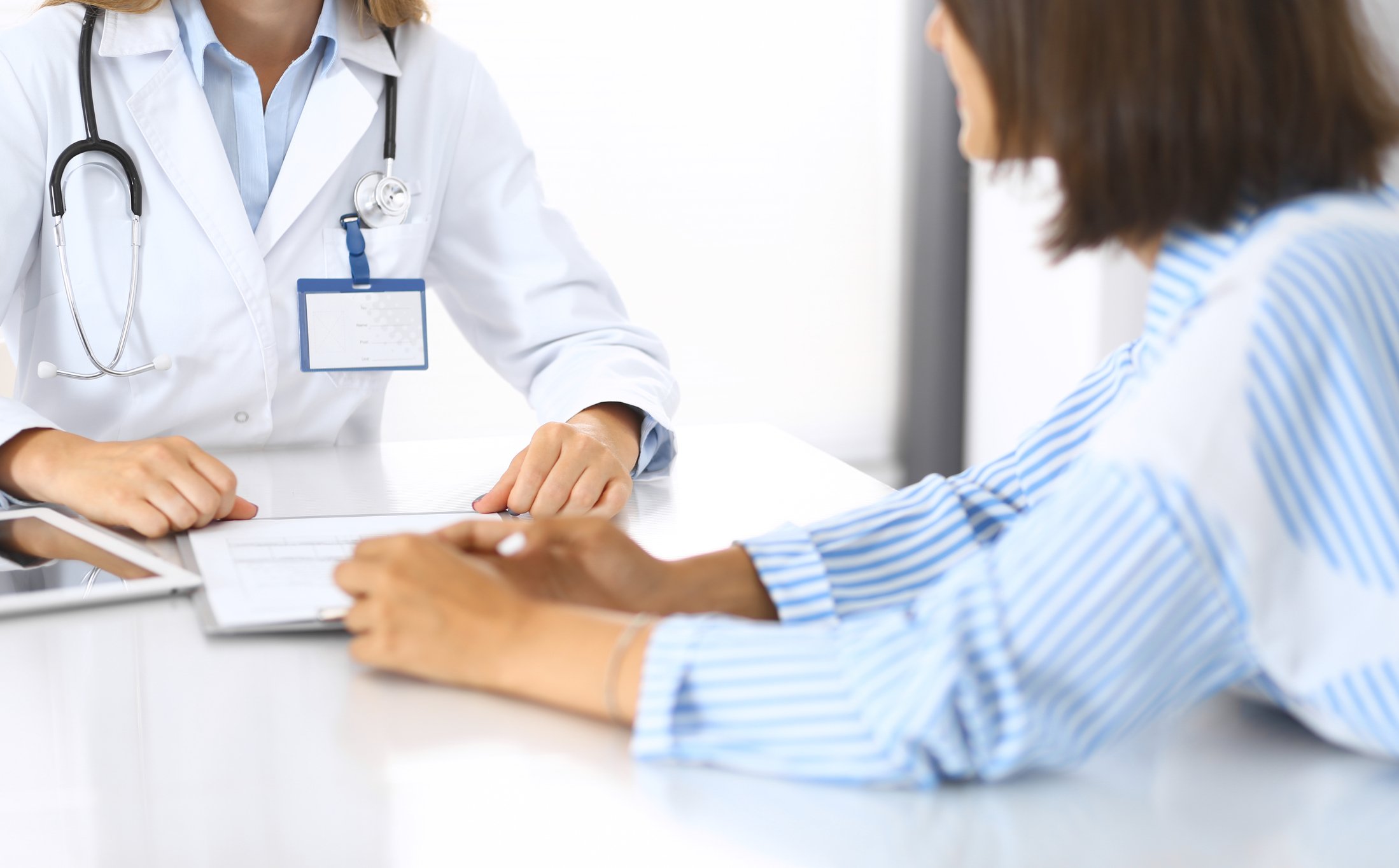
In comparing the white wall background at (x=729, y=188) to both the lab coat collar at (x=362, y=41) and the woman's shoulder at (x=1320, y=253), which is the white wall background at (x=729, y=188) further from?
the woman's shoulder at (x=1320, y=253)

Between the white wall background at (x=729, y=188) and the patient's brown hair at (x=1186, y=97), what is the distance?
2246 millimetres

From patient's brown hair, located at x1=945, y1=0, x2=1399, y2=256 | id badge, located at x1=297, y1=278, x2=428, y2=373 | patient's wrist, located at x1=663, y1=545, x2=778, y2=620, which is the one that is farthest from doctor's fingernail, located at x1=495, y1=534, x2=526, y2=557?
id badge, located at x1=297, y1=278, x2=428, y2=373

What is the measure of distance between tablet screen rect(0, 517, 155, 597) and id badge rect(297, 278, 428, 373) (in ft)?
1.37

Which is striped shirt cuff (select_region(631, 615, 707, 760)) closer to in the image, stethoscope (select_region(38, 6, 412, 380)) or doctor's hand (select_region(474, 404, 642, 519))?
doctor's hand (select_region(474, 404, 642, 519))

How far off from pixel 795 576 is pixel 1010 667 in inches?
10.5

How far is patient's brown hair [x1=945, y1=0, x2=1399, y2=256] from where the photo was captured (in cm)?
63

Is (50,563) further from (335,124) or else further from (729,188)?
(729,188)

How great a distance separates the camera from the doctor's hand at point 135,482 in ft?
3.22

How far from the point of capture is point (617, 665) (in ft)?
2.10

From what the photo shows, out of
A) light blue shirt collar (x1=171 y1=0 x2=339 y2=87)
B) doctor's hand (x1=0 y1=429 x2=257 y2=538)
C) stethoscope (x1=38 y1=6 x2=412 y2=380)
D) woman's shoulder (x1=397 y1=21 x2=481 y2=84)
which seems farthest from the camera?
woman's shoulder (x1=397 y1=21 x2=481 y2=84)

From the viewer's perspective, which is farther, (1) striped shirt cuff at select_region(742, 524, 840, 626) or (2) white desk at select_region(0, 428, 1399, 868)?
(1) striped shirt cuff at select_region(742, 524, 840, 626)

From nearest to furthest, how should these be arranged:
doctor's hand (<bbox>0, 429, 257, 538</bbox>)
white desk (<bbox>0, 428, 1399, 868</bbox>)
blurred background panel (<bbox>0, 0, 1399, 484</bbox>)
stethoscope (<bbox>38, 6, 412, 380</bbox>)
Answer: white desk (<bbox>0, 428, 1399, 868</bbox>)
doctor's hand (<bbox>0, 429, 257, 538</bbox>)
stethoscope (<bbox>38, 6, 412, 380</bbox>)
blurred background panel (<bbox>0, 0, 1399, 484</bbox>)

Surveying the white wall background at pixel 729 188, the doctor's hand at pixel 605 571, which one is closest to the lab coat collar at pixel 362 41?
the doctor's hand at pixel 605 571

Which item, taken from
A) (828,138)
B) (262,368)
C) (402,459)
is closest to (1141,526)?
(402,459)
